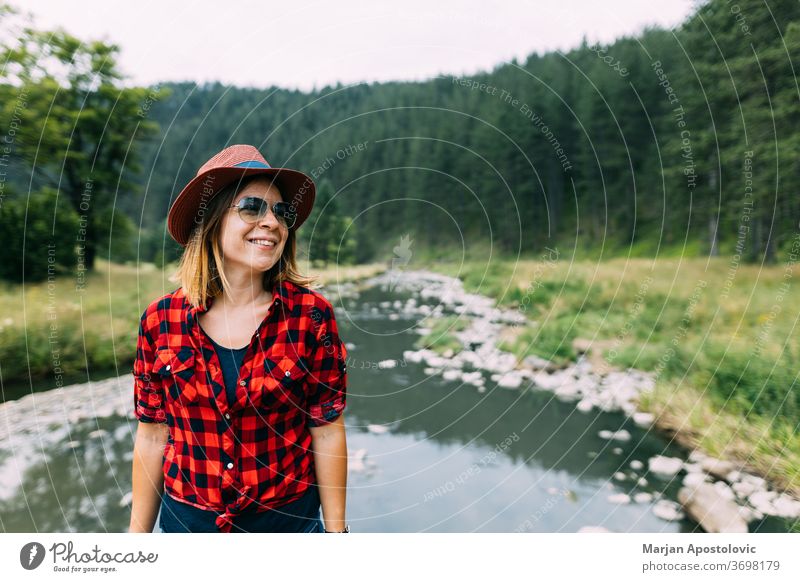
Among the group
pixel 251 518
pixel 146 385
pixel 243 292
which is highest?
pixel 243 292

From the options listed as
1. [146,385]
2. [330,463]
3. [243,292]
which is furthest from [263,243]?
[330,463]

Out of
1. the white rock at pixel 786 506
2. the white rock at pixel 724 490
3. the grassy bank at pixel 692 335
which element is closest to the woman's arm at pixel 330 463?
the white rock at pixel 724 490

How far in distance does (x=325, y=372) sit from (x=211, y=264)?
0.46 meters

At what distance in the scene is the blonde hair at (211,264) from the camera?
3.98ft

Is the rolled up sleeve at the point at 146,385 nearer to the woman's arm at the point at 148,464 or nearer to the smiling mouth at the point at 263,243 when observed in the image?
the woman's arm at the point at 148,464

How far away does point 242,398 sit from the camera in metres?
1.12

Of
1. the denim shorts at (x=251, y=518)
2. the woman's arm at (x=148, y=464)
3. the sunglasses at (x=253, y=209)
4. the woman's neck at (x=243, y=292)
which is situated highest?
the sunglasses at (x=253, y=209)

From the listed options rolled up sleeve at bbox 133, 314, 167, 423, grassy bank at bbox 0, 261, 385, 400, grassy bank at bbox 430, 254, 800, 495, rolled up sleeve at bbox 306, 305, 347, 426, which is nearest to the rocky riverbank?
grassy bank at bbox 430, 254, 800, 495

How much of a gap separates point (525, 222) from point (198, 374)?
11.0 metres

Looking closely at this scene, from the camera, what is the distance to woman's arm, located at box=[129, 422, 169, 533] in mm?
1255

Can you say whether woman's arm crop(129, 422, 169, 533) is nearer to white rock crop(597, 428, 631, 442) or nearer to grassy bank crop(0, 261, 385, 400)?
grassy bank crop(0, 261, 385, 400)

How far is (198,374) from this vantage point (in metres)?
1.15
